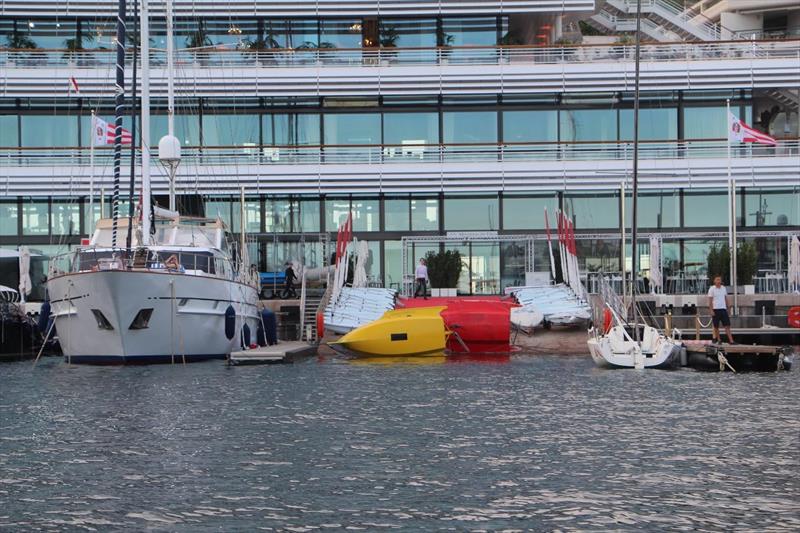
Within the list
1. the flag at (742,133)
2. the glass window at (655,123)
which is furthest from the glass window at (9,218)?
the flag at (742,133)

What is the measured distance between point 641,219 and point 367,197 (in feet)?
39.1

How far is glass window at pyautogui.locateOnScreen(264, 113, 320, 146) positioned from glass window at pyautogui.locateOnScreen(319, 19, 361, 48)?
12.0 ft

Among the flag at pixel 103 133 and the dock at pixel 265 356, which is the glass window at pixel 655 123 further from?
the dock at pixel 265 356

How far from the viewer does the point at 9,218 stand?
186 feet

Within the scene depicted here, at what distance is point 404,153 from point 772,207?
52.5ft

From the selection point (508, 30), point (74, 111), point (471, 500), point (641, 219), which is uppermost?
point (508, 30)

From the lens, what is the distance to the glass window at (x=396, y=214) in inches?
2239

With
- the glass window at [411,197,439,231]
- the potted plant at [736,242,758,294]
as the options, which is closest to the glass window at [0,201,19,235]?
the glass window at [411,197,439,231]

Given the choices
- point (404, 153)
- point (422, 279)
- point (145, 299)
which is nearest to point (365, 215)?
point (404, 153)

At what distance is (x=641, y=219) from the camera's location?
56156mm

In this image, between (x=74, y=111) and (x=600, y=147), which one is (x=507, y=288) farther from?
(x=74, y=111)

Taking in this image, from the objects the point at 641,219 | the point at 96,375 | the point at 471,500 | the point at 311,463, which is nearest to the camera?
the point at 471,500

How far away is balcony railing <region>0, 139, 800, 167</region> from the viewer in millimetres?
55812

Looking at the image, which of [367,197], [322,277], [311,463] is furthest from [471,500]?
[367,197]
